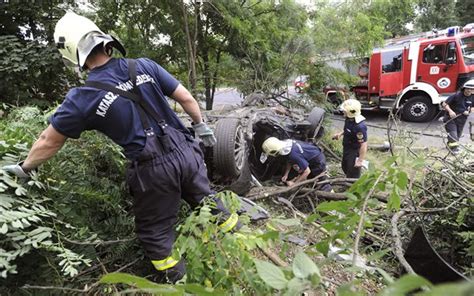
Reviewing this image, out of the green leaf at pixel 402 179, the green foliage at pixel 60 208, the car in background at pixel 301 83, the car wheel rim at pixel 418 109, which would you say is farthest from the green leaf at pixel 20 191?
the car wheel rim at pixel 418 109

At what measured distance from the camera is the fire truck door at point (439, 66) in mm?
8984

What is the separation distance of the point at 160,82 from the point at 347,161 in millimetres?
3367

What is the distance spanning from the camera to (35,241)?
1502mm

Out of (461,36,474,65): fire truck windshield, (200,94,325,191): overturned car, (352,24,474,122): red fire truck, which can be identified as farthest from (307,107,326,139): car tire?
(461,36,474,65): fire truck windshield

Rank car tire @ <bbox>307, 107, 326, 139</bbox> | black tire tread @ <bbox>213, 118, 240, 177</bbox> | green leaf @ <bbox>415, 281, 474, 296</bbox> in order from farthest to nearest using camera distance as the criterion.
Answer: car tire @ <bbox>307, 107, 326, 139</bbox>
black tire tread @ <bbox>213, 118, 240, 177</bbox>
green leaf @ <bbox>415, 281, 474, 296</bbox>

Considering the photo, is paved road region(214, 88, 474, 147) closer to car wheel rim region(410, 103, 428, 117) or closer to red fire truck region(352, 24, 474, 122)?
car wheel rim region(410, 103, 428, 117)

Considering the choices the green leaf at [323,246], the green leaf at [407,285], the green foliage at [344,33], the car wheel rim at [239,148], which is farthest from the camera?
the green foliage at [344,33]

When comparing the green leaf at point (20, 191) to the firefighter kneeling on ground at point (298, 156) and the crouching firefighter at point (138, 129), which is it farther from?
the firefighter kneeling on ground at point (298, 156)

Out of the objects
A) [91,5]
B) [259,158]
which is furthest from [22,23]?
[259,158]

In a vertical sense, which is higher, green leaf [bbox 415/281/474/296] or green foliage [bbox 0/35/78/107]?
green foliage [bbox 0/35/78/107]

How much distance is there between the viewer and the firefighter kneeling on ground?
3955mm

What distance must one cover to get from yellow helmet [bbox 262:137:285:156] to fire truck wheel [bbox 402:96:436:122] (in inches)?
275

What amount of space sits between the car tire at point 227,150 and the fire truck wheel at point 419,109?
787 cm

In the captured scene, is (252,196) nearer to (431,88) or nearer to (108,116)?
(108,116)
